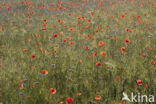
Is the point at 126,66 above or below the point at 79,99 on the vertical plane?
above

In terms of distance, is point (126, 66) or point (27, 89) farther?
point (126, 66)

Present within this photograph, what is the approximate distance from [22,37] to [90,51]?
2115 millimetres

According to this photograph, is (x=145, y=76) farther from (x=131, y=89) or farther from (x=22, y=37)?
(x=22, y=37)

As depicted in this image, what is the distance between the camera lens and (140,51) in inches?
117

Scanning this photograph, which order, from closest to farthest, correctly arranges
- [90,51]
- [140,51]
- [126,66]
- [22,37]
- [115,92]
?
[115,92] → [126,66] → [140,51] → [90,51] → [22,37]

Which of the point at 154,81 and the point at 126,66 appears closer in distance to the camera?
the point at 154,81

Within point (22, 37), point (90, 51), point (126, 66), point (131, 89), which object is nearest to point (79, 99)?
point (131, 89)

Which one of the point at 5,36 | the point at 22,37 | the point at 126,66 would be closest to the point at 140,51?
the point at 126,66

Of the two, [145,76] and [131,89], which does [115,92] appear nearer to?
[131,89]

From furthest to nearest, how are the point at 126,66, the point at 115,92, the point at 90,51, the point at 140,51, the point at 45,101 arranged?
the point at 90,51
the point at 140,51
the point at 126,66
the point at 115,92
the point at 45,101

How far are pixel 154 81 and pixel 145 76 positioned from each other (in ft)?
0.53

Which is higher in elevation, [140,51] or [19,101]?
[140,51]

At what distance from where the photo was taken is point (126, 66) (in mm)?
2504

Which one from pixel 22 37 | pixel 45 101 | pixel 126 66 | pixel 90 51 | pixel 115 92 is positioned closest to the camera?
pixel 45 101
